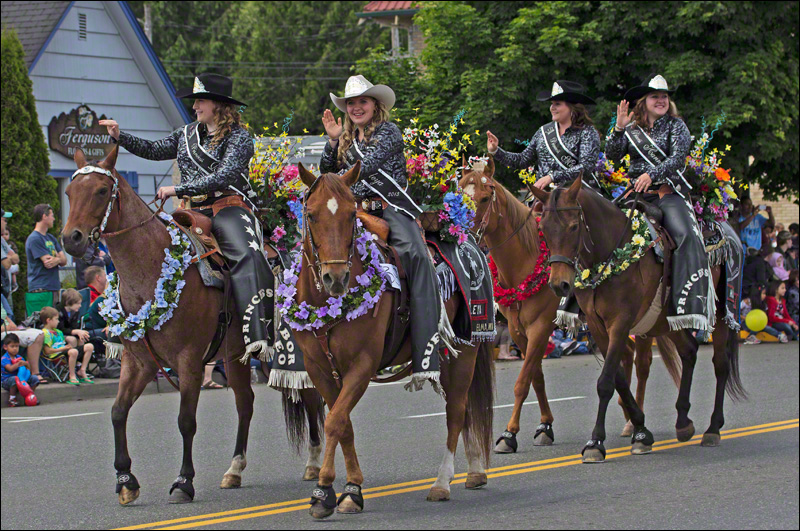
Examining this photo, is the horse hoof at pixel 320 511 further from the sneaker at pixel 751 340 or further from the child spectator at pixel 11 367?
the sneaker at pixel 751 340

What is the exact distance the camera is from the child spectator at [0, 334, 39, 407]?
1441 cm

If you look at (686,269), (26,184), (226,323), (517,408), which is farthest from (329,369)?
(26,184)

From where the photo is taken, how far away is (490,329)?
29.1 feet

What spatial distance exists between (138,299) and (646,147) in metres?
5.48

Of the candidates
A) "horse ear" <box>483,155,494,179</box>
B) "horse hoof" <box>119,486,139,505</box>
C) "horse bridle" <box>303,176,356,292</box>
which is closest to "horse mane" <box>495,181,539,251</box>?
"horse ear" <box>483,155,494,179</box>

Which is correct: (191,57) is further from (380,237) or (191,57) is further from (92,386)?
(380,237)

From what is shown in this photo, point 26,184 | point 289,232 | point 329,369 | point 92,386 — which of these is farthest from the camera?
point 26,184

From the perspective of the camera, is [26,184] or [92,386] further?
[26,184]

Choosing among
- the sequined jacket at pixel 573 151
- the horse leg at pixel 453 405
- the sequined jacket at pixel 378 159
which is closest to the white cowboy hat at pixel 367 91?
the sequined jacket at pixel 378 159

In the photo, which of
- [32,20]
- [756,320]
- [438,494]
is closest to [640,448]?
[438,494]

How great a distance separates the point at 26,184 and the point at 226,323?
11249mm

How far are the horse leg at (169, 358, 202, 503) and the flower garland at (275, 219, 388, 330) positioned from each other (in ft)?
3.55

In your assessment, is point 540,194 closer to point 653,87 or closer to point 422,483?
point 653,87

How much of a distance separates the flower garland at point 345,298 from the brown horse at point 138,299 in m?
1.06
